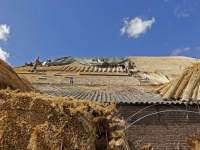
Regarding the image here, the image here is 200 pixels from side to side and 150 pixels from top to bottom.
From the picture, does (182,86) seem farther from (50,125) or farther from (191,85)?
(50,125)

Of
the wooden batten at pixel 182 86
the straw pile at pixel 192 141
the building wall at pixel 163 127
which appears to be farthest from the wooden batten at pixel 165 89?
the straw pile at pixel 192 141

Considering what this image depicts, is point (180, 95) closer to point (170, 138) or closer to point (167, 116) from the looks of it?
point (167, 116)

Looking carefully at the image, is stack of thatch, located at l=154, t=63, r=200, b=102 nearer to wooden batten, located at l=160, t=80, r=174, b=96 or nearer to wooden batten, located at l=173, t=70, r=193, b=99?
wooden batten, located at l=173, t=70, r=193, b=99

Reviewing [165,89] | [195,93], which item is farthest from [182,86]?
[165,89]

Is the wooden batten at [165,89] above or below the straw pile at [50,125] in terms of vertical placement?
above

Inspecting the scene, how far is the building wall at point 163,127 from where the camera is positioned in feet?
20.3

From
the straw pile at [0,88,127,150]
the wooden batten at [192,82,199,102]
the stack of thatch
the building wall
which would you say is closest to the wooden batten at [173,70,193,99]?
the stack of thatch

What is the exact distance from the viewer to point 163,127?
639 cm

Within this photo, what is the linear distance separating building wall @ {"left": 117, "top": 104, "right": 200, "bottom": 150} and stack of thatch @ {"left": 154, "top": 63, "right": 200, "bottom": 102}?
392 millimetres

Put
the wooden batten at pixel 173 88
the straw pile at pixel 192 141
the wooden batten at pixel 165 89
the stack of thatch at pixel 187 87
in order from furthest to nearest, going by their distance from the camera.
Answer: the wooden batten at pixel 165 89 < the wooden batten at pixel 173 88 < the stack of thatch at pixel 187 87 < the straw pile at pixel 192 141

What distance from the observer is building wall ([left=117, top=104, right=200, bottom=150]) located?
6188mm

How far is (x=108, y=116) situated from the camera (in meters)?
2.73

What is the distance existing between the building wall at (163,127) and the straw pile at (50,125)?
3.85 metres

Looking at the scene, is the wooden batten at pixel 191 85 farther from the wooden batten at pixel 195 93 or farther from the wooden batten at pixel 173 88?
the wooden batten at pixel 173 88
